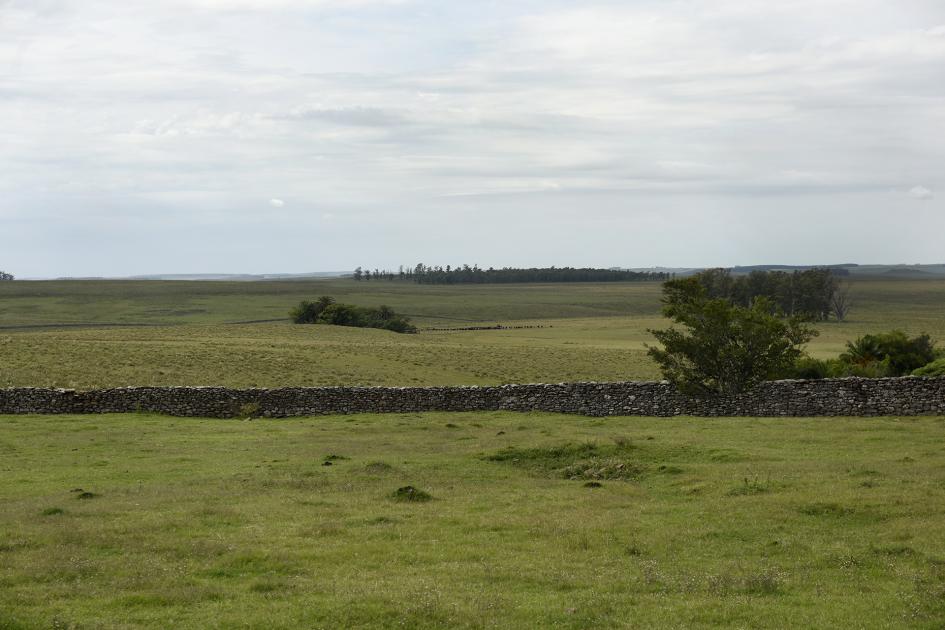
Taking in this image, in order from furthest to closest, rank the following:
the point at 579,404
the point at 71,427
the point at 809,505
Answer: the point at 579,404
the point at 71,427
the point at 809,505

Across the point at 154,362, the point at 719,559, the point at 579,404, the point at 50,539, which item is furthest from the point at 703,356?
the point at 154,362

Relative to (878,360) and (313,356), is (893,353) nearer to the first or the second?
(878,360)

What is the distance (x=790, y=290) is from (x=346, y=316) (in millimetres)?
79121

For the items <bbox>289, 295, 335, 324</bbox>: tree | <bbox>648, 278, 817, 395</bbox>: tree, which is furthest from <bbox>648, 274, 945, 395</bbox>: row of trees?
<bbox>289, 295, 335, 324</bbox>: tree

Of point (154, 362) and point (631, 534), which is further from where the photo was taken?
point (154, 362)

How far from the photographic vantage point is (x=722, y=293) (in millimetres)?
155375

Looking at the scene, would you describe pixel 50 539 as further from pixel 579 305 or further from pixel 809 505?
pixel 579 305

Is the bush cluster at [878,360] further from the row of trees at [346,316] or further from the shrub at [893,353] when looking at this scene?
the row of trees at [346,316]

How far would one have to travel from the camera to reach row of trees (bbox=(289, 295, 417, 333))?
103 metres

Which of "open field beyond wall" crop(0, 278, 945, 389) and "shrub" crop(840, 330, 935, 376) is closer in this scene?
"shrub" crop(840, 330, 935, 376)

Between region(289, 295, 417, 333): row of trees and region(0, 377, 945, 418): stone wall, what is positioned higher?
region(289, 295, 417, 333): row of trees

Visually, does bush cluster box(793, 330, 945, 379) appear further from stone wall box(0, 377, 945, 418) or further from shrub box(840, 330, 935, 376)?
stone wall box(0, 377, 945, 418)

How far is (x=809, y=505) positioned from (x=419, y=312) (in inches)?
6314

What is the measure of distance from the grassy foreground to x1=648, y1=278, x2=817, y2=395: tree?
727cm
